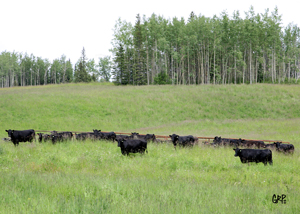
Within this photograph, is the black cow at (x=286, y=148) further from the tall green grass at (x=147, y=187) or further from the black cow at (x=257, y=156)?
the black cow at (x=257, y=156)

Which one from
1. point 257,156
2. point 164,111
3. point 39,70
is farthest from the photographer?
point 39,70

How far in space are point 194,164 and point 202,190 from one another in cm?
378

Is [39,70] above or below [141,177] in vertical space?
above

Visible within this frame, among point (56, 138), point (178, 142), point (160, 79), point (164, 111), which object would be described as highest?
point (160, 79)

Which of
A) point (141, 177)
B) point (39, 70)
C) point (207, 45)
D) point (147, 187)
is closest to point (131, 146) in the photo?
point (141, 177)

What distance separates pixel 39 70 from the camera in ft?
330

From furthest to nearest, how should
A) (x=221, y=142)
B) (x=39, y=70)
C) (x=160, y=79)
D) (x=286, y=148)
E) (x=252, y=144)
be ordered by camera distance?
(x=39, y=70) < (x=160, y=79) < (x=221, y=142) < (x=252, y=144) < (x=286, y=148)

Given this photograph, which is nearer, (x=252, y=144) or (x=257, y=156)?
(x=257, y=156)

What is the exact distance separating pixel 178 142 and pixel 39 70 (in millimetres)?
102285

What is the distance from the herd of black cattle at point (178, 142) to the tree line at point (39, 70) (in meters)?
66.9

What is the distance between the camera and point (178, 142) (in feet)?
45.1

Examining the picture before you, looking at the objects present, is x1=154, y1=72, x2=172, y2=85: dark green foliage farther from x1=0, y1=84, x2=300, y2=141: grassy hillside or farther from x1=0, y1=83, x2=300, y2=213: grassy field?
x1=0, y1=83, x2=300, y2=213: grassy field

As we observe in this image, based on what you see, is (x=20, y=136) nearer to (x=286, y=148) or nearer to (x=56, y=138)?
(x=56, y=138)

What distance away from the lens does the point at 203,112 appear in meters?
31.9
